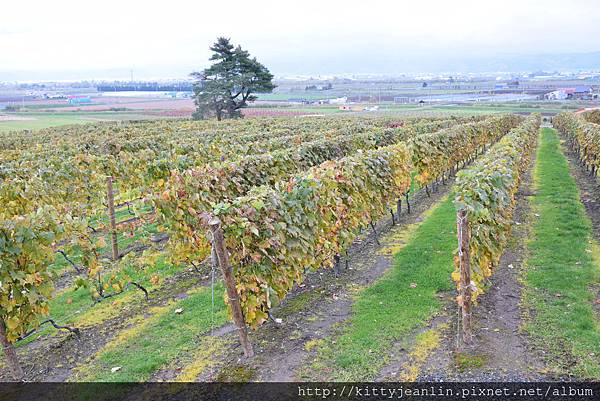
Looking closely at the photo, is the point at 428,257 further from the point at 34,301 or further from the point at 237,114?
the point at 237,114

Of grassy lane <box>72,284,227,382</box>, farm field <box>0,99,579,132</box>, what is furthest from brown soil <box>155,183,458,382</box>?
farm field <box>0,99,579,132</box>

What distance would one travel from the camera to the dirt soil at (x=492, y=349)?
19.4 feet

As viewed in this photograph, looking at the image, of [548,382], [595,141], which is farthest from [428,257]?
[595,141]

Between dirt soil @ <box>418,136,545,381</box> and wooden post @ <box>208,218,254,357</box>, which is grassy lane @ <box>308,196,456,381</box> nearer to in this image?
dirt soil @ <box>418,136,545,381</box>

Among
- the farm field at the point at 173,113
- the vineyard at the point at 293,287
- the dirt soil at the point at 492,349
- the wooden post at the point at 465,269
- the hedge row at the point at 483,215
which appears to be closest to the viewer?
the dirt soil at the point at 492,349

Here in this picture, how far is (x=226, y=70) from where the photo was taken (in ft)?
190

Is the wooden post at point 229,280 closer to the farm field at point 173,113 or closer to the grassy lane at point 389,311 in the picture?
the grassy lane at point 389,311

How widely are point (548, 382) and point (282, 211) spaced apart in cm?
404

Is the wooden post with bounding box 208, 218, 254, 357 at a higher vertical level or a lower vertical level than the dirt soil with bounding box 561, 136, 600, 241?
higher

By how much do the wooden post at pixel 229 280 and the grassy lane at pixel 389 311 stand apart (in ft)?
3.17

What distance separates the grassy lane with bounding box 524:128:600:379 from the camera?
20.7 feet

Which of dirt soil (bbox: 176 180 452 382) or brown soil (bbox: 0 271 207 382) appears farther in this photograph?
brown soil (bbox: 0 271 207 382)

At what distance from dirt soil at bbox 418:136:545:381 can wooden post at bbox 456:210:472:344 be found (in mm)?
262

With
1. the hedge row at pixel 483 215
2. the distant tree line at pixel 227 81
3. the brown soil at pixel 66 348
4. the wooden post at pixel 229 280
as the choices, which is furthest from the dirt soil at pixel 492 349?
the distant tree line at pixel 227 81
